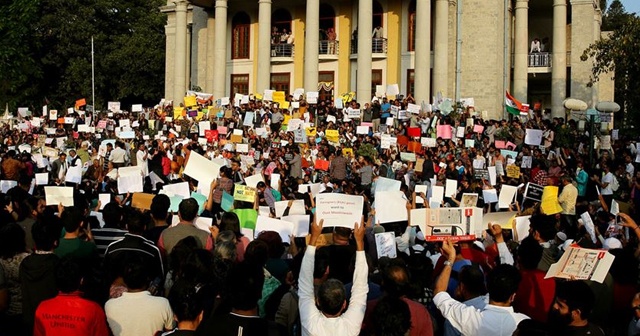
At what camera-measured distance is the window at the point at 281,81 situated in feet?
150

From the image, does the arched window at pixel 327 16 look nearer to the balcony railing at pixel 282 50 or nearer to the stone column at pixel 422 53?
the balcony railing at pixel 282 50

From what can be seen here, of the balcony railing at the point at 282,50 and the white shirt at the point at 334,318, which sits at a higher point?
→ the balcony railing at the point at 282,50

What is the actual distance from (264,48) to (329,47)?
525cm

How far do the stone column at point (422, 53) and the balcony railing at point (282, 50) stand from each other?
10.0 m

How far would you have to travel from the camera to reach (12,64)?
34.9 metres

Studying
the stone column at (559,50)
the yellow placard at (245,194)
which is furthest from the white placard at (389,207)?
the stone column at (559,50)

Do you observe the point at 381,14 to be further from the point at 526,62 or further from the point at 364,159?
the point at 364,159

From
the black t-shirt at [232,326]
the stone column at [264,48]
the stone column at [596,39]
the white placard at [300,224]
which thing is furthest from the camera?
the stone column at [264,48]

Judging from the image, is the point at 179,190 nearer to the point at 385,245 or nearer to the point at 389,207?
the point at 389,207

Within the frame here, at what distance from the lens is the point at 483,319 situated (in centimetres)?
569

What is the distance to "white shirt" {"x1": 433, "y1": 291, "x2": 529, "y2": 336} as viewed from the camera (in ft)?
18.6

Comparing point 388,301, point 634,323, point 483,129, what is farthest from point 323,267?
point 483,129

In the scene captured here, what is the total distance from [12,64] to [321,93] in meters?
16.9

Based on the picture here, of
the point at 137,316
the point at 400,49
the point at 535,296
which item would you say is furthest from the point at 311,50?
the point at 137,316
